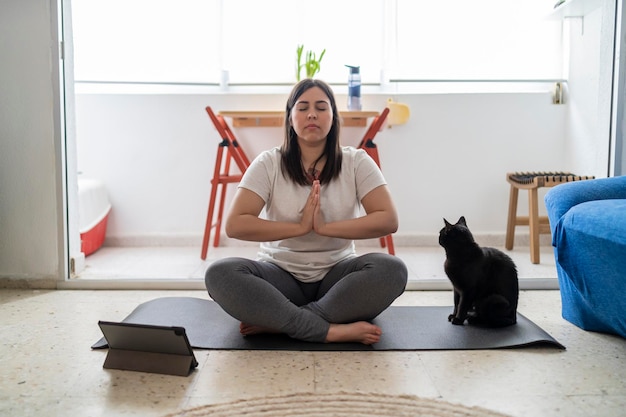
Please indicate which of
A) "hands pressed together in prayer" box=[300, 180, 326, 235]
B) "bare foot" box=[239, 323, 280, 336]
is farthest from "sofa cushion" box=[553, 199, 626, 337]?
"bare foot" box=[239, 323, 280, 336]

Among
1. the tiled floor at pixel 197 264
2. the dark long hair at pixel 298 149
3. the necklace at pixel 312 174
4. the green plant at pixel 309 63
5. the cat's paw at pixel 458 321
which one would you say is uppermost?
the green plant at pixel 309 63

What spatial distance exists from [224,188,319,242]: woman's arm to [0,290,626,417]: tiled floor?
0.35 metres

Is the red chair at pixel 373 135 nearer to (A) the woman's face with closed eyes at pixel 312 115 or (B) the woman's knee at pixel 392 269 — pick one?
(A) the woman's face with closed eyes at pixel 312 115

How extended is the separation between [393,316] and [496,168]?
1900 millimetres

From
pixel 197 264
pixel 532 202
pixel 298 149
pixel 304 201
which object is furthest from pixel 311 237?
pixel 532 202

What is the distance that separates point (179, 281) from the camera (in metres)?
2.48

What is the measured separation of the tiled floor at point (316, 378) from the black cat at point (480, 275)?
0.18m

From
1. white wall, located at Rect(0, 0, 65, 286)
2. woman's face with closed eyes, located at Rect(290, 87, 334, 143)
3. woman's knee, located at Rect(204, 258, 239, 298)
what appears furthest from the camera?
white wall, located at Rect(0, 0, 65, 286)

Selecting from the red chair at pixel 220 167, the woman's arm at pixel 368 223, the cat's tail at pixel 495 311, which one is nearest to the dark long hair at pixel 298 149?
Answer: the woman's arm at pixel 368 223

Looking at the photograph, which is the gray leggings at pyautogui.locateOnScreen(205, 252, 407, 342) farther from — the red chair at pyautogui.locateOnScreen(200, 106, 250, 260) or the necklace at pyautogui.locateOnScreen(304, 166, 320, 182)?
the red chair at pyautogui.locateOnScreen(200, 106, 250, 260)

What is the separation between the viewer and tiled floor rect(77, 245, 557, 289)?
2.51 meters

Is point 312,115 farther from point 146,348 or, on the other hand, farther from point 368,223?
point 146,348

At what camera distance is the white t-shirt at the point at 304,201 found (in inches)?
74.9

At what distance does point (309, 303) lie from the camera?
184 centimetres
